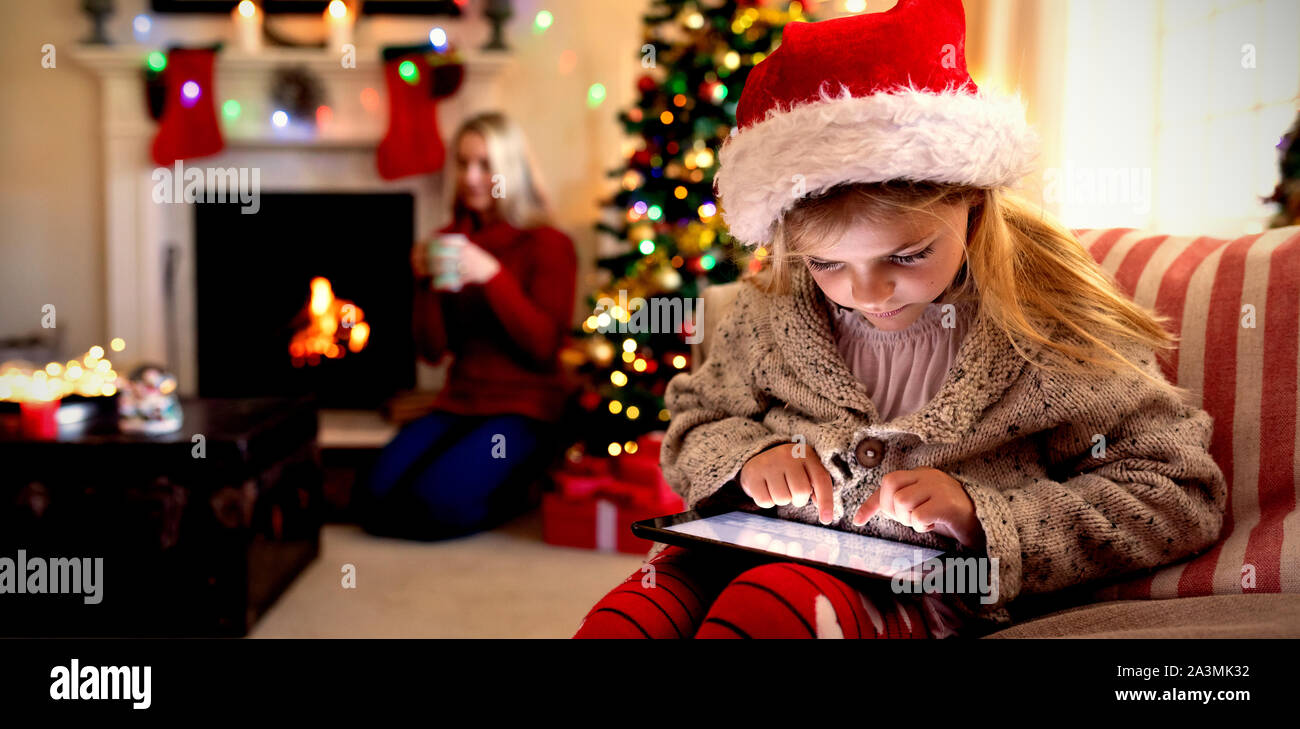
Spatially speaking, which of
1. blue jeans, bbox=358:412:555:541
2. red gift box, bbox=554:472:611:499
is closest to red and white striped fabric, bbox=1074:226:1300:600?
red gift box, bbox=554:472:611:499

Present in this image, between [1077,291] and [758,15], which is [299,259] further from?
[1077,291]

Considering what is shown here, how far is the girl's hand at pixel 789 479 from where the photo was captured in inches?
35.0

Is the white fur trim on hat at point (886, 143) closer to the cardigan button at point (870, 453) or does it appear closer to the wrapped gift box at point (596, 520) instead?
the cardigan button at point (870, 453)

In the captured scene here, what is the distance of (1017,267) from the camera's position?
3.07ft

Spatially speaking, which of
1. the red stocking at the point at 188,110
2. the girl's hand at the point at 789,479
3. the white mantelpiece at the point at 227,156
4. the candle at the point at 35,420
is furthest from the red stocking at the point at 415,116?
the girl's hand at the point at 789,479

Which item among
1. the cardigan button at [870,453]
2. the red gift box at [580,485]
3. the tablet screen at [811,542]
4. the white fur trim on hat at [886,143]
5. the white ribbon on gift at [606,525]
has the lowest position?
the white ribbon on gift at [606,525]

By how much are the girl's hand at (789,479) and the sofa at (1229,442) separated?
206 mm

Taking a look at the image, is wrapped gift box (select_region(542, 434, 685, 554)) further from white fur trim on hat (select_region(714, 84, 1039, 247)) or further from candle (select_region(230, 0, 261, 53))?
candle (select_region(230, 0, 261, 53))

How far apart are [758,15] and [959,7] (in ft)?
5.14

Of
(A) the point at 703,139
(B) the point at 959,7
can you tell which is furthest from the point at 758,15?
(B) the point at 959,7

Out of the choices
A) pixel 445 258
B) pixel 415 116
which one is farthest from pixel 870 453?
pixel 415 116

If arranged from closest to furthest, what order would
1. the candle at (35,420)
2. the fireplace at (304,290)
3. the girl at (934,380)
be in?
the girl at (934,380)
the candle at (35,420)
the fireplace at (304,290)

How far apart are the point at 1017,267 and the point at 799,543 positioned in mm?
378

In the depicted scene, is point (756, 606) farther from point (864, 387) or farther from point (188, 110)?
point (188, 110)
